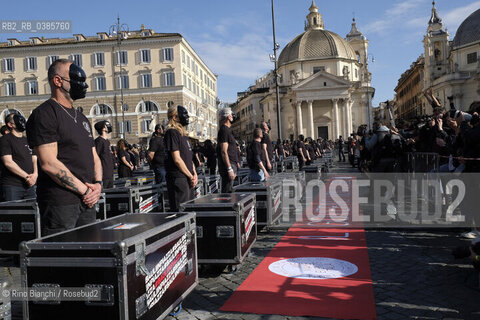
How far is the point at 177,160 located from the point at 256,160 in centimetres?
373

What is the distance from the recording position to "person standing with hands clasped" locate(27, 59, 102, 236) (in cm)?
346

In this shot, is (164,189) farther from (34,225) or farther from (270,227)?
(34,225)

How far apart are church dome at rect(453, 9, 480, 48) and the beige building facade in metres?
59.2

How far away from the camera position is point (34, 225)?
5.96 m

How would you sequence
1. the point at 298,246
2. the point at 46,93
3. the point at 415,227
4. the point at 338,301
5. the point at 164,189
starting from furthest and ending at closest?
the point at 46,93 → the point at 164,189 → the point at 415,227 → the point at 298,246 → the point at 338,301

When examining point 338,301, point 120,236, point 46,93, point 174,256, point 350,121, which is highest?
point 46,93

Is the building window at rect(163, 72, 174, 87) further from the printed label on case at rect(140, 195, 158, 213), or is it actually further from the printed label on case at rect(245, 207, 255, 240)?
the printed label on case at rect(245, 207, 255, 240)

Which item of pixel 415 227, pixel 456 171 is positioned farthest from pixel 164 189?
pixel 456 171

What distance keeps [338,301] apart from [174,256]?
1.82 meters

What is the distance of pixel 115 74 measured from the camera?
2160 inches

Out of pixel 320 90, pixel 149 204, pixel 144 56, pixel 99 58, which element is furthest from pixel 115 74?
pixel 149 204

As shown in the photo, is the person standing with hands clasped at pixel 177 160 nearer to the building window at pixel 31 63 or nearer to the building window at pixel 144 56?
the building window at pixel 144 56

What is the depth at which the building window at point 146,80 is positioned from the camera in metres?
54.2

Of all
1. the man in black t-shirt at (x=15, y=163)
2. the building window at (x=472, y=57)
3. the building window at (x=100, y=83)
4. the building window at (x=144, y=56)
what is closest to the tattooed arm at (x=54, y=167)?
the man in black t-shirt at (x=15, y=163)
